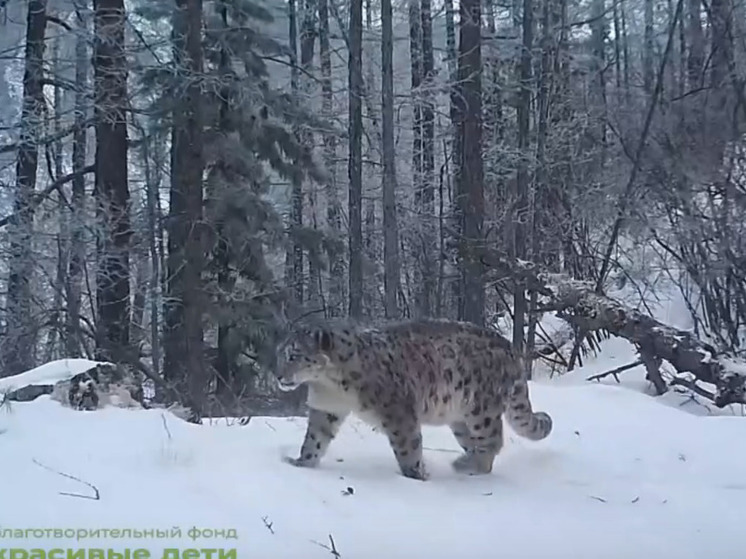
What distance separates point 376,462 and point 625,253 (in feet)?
33.3

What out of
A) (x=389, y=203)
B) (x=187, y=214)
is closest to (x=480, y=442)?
(x=389, y=203)

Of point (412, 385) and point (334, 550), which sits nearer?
point (334, 550)

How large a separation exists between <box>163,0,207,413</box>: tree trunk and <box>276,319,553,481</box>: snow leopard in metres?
7.63

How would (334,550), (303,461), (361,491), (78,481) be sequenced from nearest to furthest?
(334,550) < (78,481) < (361,491) < (303,461)

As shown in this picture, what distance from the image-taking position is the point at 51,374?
832cm

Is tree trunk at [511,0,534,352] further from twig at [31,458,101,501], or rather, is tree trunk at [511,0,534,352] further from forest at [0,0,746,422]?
twig at [31,458,101,501]

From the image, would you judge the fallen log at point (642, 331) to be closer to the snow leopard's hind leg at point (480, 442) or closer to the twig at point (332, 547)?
the snow leopard's hind leg at point (480, 442)

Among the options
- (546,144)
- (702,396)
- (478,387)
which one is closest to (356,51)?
(546,144)

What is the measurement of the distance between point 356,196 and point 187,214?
2.86 m

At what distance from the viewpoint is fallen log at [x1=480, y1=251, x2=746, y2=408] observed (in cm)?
844

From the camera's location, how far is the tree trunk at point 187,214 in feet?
44.1

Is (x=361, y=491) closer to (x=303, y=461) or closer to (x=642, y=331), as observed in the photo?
(x=303, y=461)

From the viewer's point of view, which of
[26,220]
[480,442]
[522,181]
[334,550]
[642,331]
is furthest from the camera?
[522,181]

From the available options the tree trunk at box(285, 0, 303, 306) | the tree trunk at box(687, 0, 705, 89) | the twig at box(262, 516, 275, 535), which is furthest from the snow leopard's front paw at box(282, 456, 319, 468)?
the tree trunk at box(285, 0, 303, 306)
